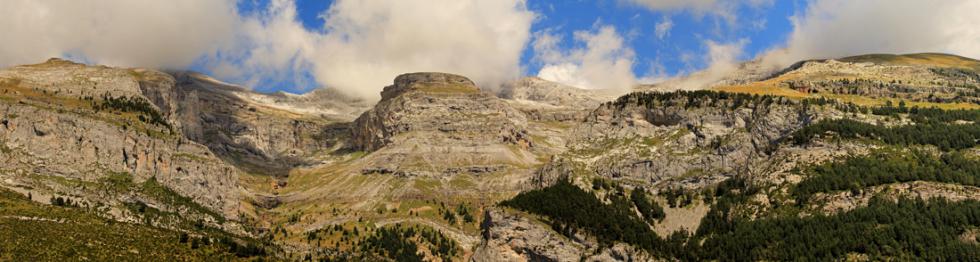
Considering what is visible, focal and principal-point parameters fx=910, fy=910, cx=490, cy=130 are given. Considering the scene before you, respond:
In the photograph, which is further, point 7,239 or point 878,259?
point 878,259

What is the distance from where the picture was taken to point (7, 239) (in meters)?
173

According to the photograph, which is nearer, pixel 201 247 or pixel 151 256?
pixel 151 256

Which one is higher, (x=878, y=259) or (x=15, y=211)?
(x=15, y=211)

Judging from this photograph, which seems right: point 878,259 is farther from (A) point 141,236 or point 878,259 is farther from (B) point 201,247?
(A) point 141,236

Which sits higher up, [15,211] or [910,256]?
[15,211]

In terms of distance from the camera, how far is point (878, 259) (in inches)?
7628

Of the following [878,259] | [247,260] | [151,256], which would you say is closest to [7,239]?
[151,256]

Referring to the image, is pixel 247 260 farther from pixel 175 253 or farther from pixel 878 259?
pixel 878 259

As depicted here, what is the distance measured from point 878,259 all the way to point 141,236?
157971 mm

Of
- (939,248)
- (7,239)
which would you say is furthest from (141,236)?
(939,248)

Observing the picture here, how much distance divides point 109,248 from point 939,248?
171146 mm

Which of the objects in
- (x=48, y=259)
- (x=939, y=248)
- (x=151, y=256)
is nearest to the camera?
(x=48, y=259)

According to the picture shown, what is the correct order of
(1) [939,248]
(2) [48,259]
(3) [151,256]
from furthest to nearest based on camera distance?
(1) [939,248]
(3) [151,256]
(2) [48,259]

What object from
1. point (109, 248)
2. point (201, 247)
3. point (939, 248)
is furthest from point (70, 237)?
point (939, 248)
